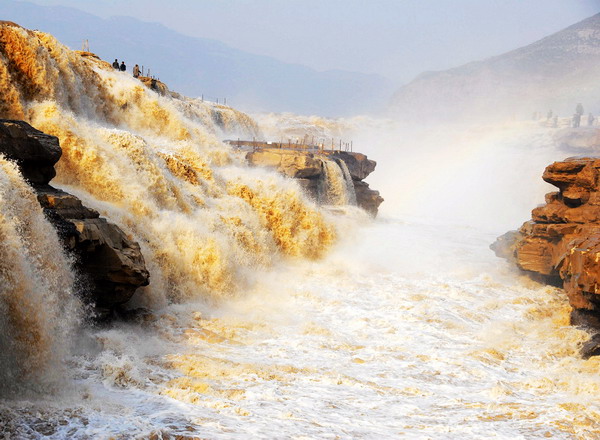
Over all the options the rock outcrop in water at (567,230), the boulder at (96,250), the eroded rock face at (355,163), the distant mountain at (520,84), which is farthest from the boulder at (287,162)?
the distant mountain at (520,84)

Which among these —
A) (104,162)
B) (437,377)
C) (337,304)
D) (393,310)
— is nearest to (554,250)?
(393,310)

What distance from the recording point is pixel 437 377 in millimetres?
8516

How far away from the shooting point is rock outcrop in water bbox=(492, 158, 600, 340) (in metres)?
10.5

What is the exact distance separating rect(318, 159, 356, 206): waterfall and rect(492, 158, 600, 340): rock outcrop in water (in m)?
8.80

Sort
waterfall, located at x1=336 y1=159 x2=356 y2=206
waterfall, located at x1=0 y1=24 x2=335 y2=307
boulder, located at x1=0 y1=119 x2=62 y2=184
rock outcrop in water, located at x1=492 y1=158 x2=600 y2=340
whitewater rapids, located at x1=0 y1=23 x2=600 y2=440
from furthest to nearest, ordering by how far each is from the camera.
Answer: waterfall, located at x1=336 y1=159 x2=356 y2=206 < waterfall, located at x1=0 y1=24 x2=335 y2=307 < rock outcrop in water, located at x1=492 y1=158 x2=600 y2=340 < boulder, located at x1=0 y1=119 x2=62 y2=184 < whitewater rapids, located at x1=0 y1=23 x2=600 y2=440

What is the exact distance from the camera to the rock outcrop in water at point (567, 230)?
34.4 feet

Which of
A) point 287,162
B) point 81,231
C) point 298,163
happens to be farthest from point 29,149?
point 298,163

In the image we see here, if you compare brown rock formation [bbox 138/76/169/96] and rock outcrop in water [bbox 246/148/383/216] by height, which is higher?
brown rock formation [bbox 138/76/169/96]

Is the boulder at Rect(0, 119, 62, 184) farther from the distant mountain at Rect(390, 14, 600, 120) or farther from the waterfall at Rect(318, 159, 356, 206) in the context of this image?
the distant mountain at Rect(390, 14, 600, 120)

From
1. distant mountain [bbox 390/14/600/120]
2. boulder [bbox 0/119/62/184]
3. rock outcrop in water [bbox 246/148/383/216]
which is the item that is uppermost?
distant mountain [bbox 390/14/600/120]

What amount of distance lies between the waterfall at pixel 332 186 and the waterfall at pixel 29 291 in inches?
617

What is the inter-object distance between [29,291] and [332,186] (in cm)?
1745

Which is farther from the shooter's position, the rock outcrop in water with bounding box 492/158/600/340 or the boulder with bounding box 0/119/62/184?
the rock outcrop in water with bounding box 492/158/600/340

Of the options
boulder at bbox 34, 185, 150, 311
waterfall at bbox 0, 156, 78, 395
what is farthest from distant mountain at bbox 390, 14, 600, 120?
waterfall at bbox 0, 156, 78, 395
